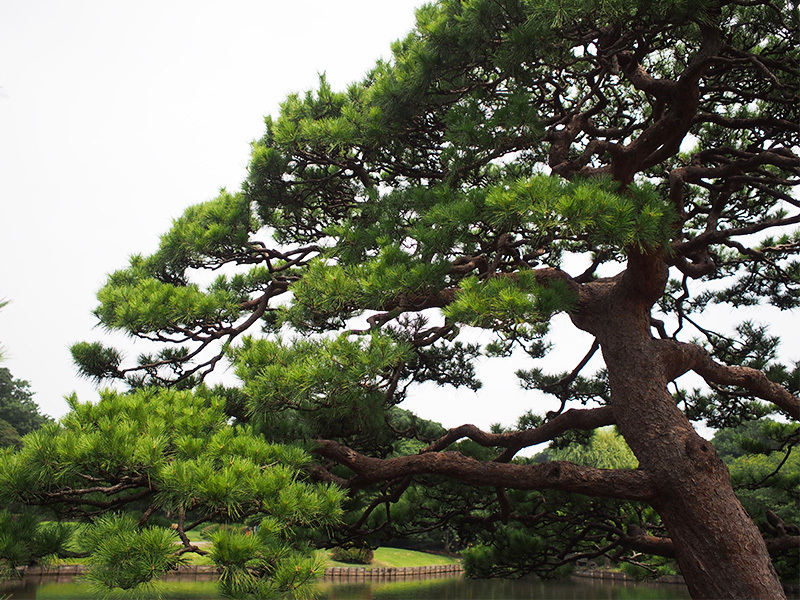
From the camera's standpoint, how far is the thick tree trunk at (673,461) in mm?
2553

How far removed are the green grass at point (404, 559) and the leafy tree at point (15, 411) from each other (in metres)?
12.4

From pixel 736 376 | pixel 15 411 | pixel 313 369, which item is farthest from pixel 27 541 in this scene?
pixel 15 411

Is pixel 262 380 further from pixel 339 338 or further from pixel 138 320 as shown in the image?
pixel 138 320

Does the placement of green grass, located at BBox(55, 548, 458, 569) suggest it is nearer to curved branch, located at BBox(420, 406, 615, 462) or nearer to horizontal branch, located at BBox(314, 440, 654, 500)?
curved branch, located at BBox(420, 406, 615, 462)

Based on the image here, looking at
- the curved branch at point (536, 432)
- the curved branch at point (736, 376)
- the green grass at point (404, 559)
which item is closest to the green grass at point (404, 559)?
the green grass at point (404, 559)

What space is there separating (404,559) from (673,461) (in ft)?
46.9

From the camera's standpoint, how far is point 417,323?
326cm

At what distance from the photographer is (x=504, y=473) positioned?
2.96 m

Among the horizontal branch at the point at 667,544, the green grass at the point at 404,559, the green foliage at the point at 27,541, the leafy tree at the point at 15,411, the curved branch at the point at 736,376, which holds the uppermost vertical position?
the leafy tree at the point at 15,411

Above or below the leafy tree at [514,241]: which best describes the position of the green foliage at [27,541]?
below

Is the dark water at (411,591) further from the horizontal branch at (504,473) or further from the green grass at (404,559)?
the horizontal branch at (504,473)

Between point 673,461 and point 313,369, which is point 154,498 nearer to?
point 313,369

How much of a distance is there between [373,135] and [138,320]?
5.75 feet

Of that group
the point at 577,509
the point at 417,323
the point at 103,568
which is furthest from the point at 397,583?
the point at 103,568
